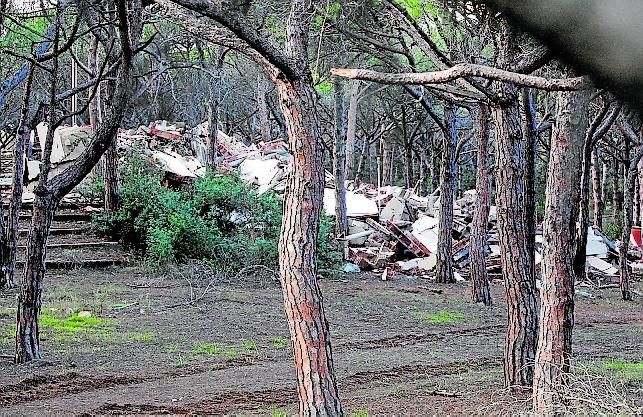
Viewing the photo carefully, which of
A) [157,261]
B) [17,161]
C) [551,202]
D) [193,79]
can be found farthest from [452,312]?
[193,79]

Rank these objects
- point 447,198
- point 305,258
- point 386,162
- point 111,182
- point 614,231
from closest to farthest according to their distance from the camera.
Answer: point 305,258 → point 447,198 → point 111,182 → point 614,231 → point 386,162

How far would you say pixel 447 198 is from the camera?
19.8m

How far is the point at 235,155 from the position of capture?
111ft

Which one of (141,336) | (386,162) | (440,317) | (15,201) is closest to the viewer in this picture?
(141,336)

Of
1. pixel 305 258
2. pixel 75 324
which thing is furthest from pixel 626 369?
pixel 75 324

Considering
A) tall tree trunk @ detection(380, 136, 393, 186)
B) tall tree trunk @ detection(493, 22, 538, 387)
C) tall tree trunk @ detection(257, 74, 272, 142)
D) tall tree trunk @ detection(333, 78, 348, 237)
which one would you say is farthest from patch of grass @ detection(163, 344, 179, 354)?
tall tree trunk @ detection(380, 136, 393, 186)

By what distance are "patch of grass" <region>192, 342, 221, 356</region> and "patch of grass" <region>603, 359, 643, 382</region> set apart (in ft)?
15.2

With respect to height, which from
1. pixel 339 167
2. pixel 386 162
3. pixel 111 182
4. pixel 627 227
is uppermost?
pixel 386 162

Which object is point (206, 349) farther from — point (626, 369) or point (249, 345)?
point (626, 369)

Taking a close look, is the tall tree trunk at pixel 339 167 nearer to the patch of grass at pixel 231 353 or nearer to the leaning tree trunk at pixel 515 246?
the patch of grass at pixel 231 353

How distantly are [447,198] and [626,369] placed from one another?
10748 mm

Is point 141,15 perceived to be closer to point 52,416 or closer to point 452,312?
point 52,416

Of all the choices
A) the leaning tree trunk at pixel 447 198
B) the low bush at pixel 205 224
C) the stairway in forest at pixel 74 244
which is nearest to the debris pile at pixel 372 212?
the leaning tree trunk at pixel 447 198

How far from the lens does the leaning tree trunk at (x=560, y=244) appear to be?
617cm
